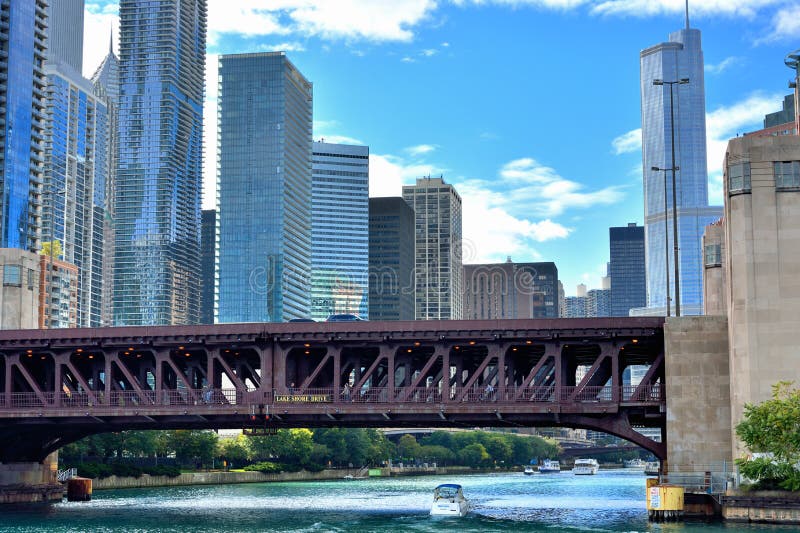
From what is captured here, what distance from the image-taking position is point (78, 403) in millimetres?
91188

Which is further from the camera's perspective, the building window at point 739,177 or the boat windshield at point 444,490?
the boat windshield at point 444,490

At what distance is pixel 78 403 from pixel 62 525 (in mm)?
15432

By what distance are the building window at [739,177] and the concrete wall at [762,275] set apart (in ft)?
0.91

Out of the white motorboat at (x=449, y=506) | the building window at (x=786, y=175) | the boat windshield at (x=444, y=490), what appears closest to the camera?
A: the building window at (x=786, y=175)

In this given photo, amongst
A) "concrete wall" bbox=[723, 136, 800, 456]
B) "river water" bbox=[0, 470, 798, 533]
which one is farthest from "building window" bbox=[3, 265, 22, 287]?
"concrete wall" bbox=[723, 136, 800, 456]

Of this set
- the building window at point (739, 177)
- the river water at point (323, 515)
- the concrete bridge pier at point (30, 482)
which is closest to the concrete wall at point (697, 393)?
the river water at point (323, 515)

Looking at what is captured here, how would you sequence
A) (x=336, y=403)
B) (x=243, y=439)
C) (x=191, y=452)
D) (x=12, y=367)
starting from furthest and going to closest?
(x=243, y=439) < (x=191, y=452) < (x=12, y=367) < (x=336, y=403)

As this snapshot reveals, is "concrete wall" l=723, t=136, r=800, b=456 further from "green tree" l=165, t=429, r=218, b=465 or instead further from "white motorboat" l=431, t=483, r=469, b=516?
"green tree" l=165, t=429, r=218, b=465

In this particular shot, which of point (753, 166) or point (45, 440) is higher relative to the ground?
point (753, 166)

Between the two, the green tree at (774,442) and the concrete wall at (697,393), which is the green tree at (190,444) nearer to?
the concrete wall at (697,393)

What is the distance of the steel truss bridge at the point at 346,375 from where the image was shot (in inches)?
3063

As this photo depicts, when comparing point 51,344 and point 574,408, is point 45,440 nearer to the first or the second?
point 51,344

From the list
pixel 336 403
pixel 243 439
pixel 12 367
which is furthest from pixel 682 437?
pixel 243 439

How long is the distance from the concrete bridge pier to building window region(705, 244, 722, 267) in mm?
64301
